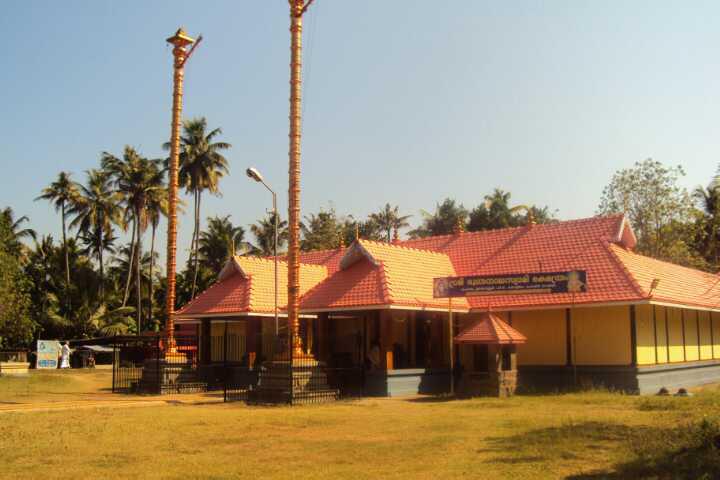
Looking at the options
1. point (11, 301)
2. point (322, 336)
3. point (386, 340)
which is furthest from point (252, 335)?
point (11, 301)

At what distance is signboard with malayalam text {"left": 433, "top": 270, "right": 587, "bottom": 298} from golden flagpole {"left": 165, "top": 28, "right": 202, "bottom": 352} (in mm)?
9222

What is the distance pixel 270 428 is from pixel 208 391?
38.8 feet

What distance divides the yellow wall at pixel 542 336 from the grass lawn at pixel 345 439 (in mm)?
4794

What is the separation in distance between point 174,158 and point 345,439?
640 inches

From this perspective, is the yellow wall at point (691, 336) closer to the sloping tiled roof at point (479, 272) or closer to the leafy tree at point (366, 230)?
the sloping tiled roof at point (479, 272)

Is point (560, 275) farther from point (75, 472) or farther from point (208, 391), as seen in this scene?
point (75, 472)

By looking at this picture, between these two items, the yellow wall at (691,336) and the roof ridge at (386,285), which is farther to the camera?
the yellow wall at (691,336)

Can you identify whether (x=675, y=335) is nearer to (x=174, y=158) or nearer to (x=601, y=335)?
(x=601, y=335)

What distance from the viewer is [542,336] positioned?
23.9m

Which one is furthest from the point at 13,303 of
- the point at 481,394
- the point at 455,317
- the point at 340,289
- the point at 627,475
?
the point at 627,475

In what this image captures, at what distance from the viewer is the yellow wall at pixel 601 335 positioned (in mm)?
22266

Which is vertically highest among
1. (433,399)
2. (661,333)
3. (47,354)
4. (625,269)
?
(625,269)

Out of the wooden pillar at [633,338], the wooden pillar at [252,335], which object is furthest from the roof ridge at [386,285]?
the wooden pillar at [633,338]

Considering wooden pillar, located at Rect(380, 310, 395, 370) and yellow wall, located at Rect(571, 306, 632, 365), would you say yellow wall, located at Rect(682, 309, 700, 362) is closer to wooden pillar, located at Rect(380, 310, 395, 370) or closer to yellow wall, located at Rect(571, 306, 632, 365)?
yellow wall, located at Rect(571, 306, 632, 365)
